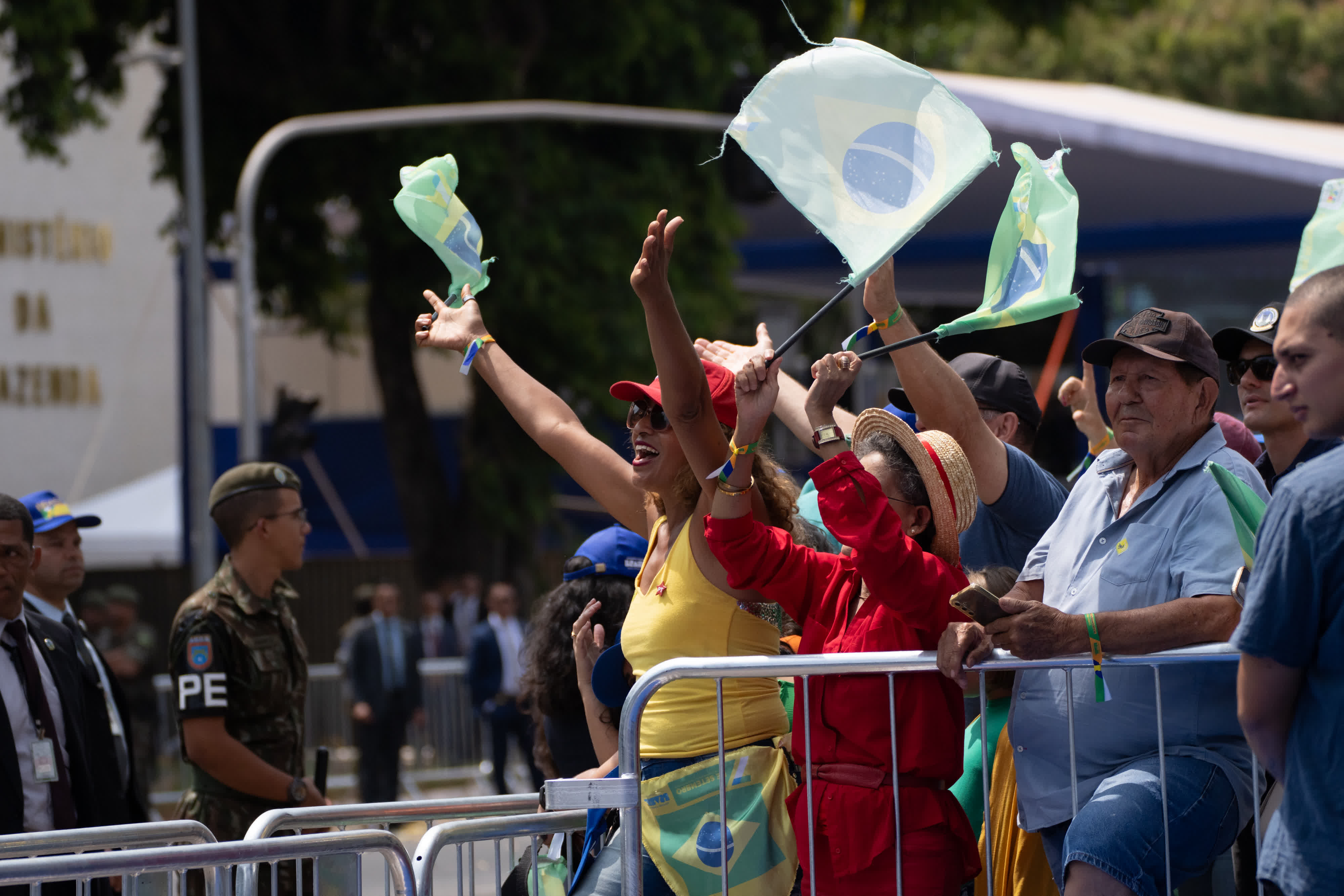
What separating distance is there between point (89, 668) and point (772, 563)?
9.80 ft

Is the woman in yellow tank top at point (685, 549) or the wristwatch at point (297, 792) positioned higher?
the woman in yellow tank top at point (685, 549)

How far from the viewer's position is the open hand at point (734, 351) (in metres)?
3.80

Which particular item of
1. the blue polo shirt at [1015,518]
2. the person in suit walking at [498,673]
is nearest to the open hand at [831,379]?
the blue polo shirt at [1015,518]

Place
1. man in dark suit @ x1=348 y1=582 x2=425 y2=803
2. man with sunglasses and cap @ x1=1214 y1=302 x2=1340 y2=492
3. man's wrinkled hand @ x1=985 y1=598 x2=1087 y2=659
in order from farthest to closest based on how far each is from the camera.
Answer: man in dark suit @ x1=348 y1=582 x2=425 y2=803 → man with sunglasses and cap @ x1=1214 y1=302 x2=1340 y2=492 → man's wrinkled hand @ x1=985 y1=598 x2=1087 y2=659

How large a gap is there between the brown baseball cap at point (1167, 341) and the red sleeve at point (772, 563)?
86 centimetres

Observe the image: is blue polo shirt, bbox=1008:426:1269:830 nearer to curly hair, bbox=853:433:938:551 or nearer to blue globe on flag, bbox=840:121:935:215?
curly hair, bbox=853:433:938:551

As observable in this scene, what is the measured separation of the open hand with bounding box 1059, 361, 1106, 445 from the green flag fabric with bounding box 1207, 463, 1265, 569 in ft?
6.51

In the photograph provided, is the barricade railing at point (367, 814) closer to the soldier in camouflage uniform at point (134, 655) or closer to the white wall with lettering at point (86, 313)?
the soldier in camouflage uniform at point (134, 655)

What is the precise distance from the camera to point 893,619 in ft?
12.8

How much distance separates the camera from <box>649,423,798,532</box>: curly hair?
13.3ft

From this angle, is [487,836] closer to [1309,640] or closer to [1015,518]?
[1015,518]

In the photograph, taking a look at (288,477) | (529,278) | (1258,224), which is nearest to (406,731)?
(529,278)

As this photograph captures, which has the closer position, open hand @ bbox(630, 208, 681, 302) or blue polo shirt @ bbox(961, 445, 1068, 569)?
open hand @ bbox(630, 208, 681, 302)

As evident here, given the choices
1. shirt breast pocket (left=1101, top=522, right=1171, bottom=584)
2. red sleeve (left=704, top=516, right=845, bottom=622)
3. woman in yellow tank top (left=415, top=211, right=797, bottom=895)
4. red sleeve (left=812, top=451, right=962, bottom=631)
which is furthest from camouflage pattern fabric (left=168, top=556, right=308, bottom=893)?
shirt breast pocket (left=1101, top=522, right=1171, bottom=584)
